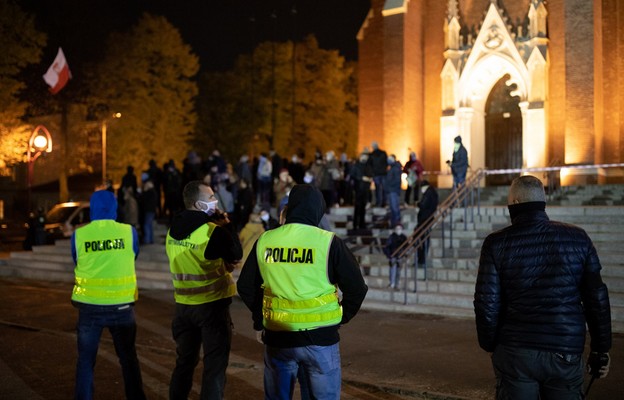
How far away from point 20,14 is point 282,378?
27645mm

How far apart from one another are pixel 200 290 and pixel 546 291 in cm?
268

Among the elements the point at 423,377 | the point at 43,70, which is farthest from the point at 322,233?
the point at 43,70

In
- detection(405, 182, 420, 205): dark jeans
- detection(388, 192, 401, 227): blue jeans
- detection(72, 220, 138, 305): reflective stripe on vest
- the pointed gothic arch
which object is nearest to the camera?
detection(72, 220, 138, 305): reflective stripe on vest

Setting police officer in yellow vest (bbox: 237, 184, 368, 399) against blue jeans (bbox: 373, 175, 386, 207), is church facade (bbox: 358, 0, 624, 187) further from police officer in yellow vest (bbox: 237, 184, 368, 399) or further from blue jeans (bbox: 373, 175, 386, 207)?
police officer in yellow vest (bbox: 237, 184, 368, 399)

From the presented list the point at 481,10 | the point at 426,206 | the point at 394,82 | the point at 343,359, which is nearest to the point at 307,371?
the point at 343,359

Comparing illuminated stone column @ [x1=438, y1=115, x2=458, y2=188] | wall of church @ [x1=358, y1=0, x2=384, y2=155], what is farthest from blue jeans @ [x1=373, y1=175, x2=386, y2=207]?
wall of church @ [x1=358, y1=0, x2=384, y2=155]

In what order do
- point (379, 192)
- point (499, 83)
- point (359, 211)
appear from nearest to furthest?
point (359, 211) < point (379, 192) < point (499, 83)

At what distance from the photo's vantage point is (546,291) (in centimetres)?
370

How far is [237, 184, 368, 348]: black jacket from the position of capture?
3.91m

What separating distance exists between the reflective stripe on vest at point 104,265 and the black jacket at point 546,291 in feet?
10.4

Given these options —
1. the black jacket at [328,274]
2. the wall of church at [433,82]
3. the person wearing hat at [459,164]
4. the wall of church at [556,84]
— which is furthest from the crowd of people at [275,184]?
the black jacket at [328,274]

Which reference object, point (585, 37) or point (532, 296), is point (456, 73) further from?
point (532, 296)

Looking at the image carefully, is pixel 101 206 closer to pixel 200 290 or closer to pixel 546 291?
pixel 200 290

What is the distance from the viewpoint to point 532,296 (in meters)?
3.72
